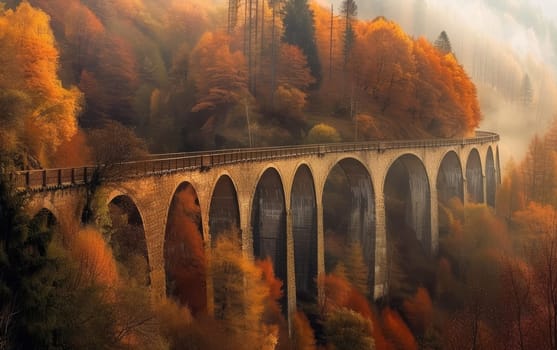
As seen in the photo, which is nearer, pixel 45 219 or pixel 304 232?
pixel 45 219

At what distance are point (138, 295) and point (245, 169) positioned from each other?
1498 centimetres

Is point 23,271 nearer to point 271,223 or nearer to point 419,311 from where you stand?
point 271,223

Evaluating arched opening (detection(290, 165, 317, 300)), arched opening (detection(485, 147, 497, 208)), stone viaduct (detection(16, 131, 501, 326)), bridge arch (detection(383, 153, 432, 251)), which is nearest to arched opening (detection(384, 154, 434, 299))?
bridge arch (detection(383, 153, 432, 251))

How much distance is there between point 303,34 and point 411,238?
100 feet

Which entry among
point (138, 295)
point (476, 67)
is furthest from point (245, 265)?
point (476, 67)

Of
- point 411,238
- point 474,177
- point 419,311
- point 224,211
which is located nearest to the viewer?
point 224,211

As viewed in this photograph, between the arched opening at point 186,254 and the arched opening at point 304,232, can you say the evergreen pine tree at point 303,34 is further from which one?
the arched opening at point 186,254

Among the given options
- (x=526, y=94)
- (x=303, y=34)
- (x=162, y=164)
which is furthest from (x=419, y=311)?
(x=526, y=94)

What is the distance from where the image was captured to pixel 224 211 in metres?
34.2

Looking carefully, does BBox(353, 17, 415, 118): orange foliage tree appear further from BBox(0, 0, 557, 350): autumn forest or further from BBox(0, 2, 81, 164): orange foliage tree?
BBox(0, 2, 81, 164): orange foliage tree

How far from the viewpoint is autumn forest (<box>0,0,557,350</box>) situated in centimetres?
1920

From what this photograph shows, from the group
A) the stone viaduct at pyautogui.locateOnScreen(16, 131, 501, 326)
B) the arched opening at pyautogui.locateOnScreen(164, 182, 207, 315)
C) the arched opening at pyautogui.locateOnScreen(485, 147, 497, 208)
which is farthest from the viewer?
the arched opening at pyautogui.locateOnScreen(485, 147, 497, 208)

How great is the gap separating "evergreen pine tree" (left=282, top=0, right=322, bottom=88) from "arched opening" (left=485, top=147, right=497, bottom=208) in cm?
2451

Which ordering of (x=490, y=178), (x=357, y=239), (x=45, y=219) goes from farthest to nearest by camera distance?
(x=490, y=178) → (x=357, y=239) → (x=45, y=219)
